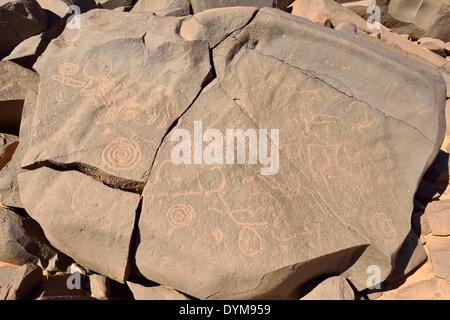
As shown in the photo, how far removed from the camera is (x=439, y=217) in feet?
8.57

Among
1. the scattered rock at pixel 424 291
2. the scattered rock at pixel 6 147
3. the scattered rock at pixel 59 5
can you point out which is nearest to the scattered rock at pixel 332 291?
the scattered rock at pixel 424 291

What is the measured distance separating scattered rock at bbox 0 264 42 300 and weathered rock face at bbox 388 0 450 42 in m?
6.04

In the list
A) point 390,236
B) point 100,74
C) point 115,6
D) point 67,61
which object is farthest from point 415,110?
point 115,6

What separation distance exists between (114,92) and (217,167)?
2.77 feet

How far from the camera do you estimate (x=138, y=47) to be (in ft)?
7.26

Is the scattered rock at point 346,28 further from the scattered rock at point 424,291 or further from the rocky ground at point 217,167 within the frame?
the scattered rock at point 424,291

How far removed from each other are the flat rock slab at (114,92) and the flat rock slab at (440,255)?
2156 mm

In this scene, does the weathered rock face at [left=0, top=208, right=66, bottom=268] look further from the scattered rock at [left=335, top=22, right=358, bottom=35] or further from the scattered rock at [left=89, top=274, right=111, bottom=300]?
the scattered rock at [left=335, top=22, right=358, bottom=35]

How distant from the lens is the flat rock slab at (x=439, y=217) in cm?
256

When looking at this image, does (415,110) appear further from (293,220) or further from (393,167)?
(293,220)

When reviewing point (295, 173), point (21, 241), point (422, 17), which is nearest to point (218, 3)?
point (295, 173)

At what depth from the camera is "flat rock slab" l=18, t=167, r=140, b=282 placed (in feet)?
6.00

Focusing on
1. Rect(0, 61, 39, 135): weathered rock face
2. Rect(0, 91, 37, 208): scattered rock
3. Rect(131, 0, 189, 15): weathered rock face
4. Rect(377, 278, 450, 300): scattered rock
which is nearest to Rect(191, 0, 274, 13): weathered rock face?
Rect(131, 0, 189, 15): weathered rock face

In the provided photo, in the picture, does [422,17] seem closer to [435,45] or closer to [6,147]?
[435,45]
